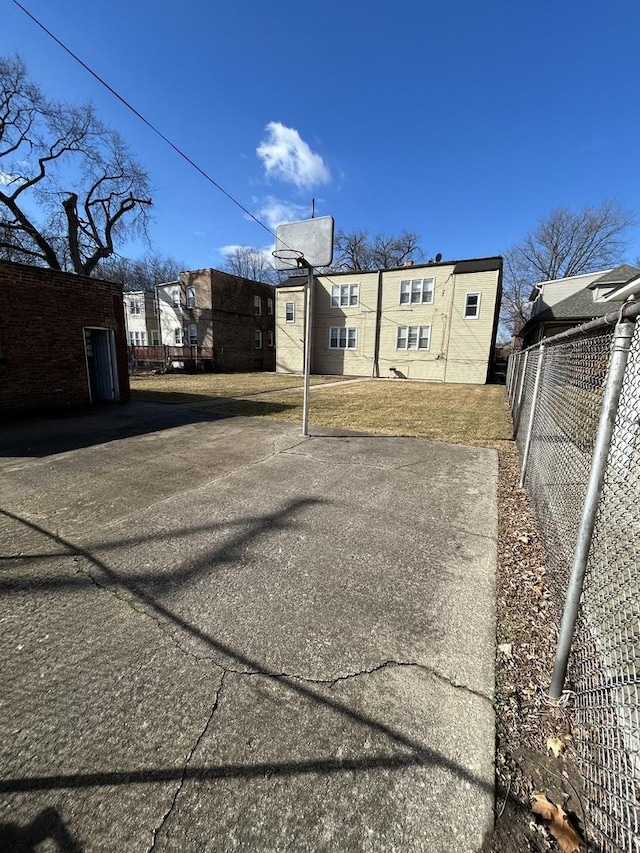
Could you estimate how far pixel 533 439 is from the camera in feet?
15.2

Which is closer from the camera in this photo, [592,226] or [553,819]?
[553,819]

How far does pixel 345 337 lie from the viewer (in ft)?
81.4

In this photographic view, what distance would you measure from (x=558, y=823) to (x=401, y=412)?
9.53m

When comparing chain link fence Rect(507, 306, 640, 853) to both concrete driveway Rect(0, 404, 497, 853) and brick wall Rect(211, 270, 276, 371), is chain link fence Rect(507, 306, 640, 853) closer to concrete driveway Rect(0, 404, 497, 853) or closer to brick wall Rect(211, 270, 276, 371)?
concrete driveway Rect(0, 404, 497, 853)

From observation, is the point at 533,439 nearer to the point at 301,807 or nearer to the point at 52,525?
the point at 301,807

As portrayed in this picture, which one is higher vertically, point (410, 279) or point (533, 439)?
point (410, 279)

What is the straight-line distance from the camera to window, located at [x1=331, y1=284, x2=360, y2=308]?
78.7ft

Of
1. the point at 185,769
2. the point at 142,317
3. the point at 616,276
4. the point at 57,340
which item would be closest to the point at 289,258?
the point at 57,340

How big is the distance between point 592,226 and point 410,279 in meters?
25.9

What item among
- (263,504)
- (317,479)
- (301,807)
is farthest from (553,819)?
(317,479)

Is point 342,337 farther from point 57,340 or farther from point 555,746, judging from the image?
point 555,746

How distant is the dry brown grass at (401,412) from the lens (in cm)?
798

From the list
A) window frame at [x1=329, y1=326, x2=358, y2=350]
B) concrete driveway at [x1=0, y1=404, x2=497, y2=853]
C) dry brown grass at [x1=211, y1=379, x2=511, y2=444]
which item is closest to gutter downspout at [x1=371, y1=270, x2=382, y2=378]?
window frame at [x1=329, y1=326, x2=358, y2=350]

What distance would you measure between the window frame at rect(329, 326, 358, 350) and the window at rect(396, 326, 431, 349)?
3.08m
